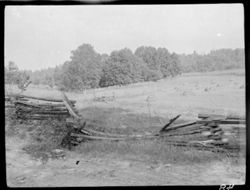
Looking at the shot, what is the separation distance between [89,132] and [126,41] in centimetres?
97

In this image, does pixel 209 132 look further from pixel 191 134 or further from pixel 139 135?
pixel 139 135

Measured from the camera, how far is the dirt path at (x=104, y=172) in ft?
8.54

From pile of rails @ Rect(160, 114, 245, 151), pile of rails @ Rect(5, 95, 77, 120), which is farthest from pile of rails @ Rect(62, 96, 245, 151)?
pile of rails @ Rect(5, 95, 77, 120)

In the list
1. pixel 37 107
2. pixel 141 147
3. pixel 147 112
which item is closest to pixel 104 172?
pixel 141 147

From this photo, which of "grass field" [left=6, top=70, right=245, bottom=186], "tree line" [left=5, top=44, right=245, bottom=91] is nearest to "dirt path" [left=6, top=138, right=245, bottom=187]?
"grass field" [left=6, top=70, right=245, bottom=186]

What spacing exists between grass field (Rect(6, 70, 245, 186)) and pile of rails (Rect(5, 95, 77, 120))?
0.07 meters

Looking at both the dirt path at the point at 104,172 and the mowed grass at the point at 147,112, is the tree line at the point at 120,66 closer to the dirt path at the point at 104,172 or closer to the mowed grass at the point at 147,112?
the mowed grass at the point at 147,112

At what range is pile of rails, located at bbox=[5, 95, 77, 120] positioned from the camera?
2.63m

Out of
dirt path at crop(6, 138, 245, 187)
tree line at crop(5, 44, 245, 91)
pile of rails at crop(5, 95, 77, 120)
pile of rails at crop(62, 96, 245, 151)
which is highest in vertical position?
tree line at crop(5, 44, 245, 91)

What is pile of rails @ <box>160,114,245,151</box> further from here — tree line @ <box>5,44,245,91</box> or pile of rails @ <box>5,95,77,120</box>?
pile of rails @ <box>5,95,77,120</box>

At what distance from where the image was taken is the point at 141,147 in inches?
104

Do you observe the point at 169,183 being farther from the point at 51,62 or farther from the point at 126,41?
the point at 51,62

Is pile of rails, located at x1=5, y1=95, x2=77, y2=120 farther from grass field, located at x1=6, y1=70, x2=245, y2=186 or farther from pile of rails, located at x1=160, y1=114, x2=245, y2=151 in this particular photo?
pile of rails, located at x1=160, y1=114, x2=245, y2=151

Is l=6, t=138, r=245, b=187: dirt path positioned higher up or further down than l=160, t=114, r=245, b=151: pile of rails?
further down
